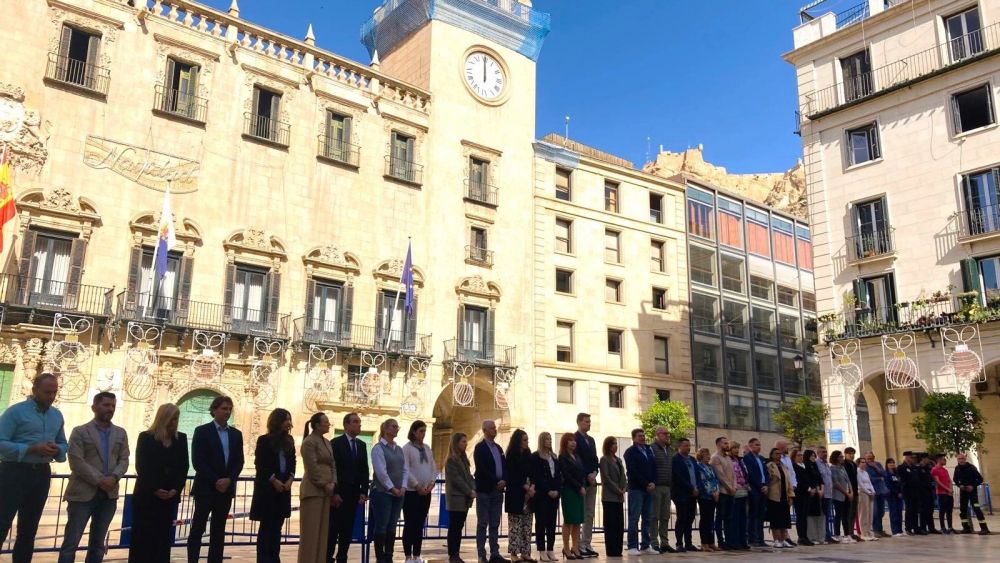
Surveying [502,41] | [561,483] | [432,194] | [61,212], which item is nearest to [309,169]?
[432,194]

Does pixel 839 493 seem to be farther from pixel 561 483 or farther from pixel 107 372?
pixel 107 372

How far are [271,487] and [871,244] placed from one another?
939 inches

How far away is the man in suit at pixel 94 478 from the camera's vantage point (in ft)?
25.4

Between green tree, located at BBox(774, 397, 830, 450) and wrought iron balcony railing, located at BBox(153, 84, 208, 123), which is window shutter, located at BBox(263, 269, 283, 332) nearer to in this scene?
wrought iron balcony railing, located at BBox(153, 84, 208, 123)

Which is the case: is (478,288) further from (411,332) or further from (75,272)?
(75,272)

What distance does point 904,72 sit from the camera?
1055 inches

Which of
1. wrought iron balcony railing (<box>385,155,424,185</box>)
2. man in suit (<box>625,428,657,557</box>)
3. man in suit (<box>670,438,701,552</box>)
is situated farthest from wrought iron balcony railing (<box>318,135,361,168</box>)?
man in suit (<box>670,438,701,552</box>)

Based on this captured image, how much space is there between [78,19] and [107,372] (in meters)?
11.2

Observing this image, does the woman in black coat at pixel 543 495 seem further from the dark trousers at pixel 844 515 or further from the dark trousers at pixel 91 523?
the dark trousers at pixel 844 515

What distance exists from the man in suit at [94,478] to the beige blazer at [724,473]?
30.7ft

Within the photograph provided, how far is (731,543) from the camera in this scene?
13273 millimetres

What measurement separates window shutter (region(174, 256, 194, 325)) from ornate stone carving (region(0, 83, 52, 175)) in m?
4.99

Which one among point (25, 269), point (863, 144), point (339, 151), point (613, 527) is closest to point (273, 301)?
point (339, 151)

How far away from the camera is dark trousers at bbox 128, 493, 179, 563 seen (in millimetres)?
7668
